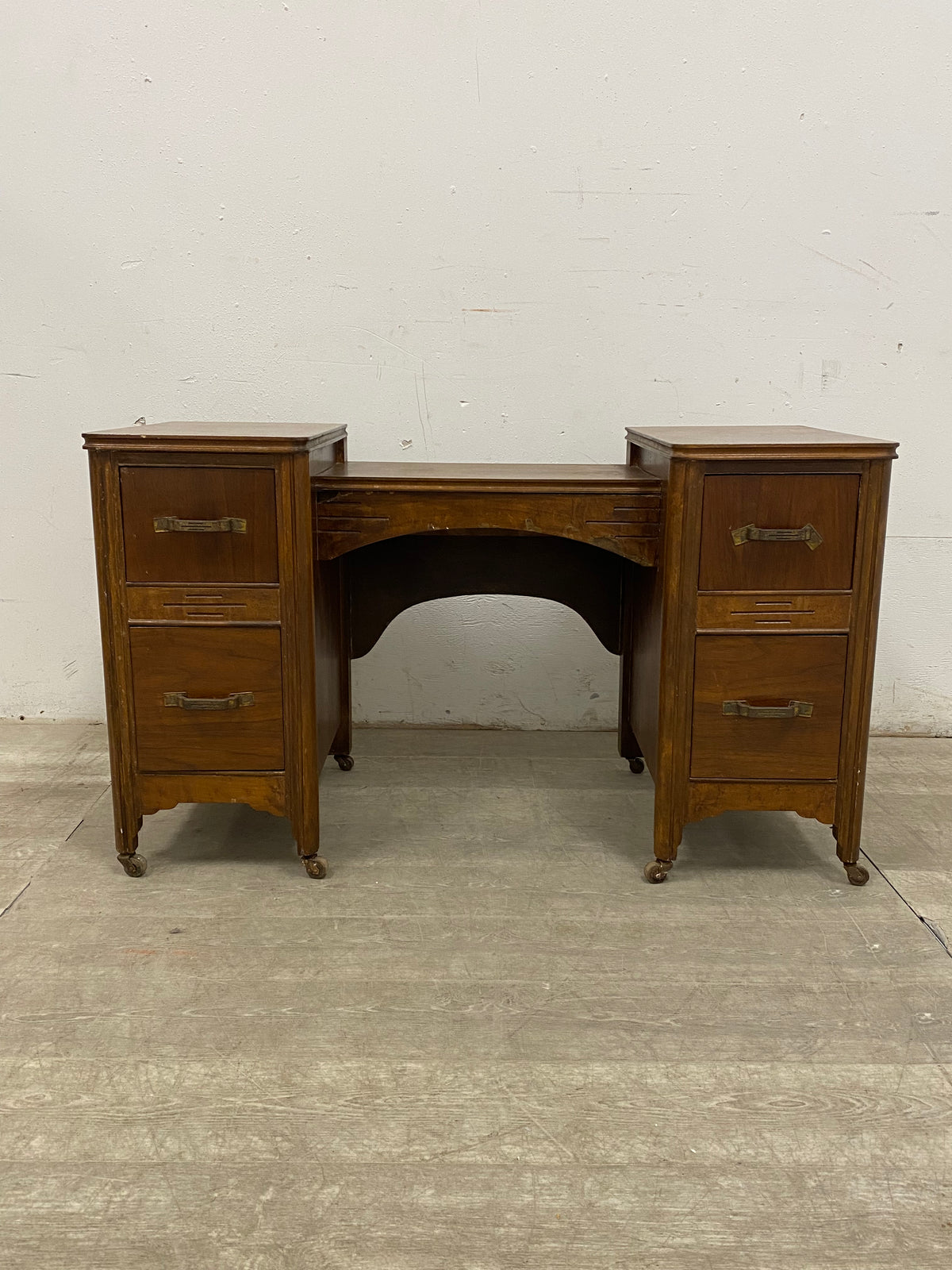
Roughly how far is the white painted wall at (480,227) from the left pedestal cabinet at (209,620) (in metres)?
0.84

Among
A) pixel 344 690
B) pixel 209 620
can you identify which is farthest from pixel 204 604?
pixel 344 690

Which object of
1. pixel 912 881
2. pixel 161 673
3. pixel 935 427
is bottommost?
pixel 912 881

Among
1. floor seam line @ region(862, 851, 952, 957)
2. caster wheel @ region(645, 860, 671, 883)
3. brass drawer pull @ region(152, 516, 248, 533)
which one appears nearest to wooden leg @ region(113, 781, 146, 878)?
brass drawer pull @ region(152, 516, 248, 533)

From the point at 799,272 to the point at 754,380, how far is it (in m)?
0.32

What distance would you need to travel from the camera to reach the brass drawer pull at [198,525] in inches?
82.0

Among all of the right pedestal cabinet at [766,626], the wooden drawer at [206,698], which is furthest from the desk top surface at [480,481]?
the wooden drawer at [206,698]

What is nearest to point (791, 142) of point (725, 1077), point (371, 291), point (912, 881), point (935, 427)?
point (935, 427)

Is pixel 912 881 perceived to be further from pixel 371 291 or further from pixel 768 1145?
pixel 371 291

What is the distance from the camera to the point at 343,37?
281 cm

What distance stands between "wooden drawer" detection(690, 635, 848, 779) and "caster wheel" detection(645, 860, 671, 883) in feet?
0.70

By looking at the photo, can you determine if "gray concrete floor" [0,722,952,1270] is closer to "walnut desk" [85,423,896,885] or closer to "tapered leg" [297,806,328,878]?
"tapered leg" [297,806,328,878]

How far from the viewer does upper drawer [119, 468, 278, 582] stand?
2.08 m

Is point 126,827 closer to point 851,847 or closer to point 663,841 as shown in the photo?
point 663,841

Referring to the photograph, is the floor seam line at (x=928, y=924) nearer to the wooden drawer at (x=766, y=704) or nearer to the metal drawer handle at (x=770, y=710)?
the wooden drawer at (x=766, y=704)
